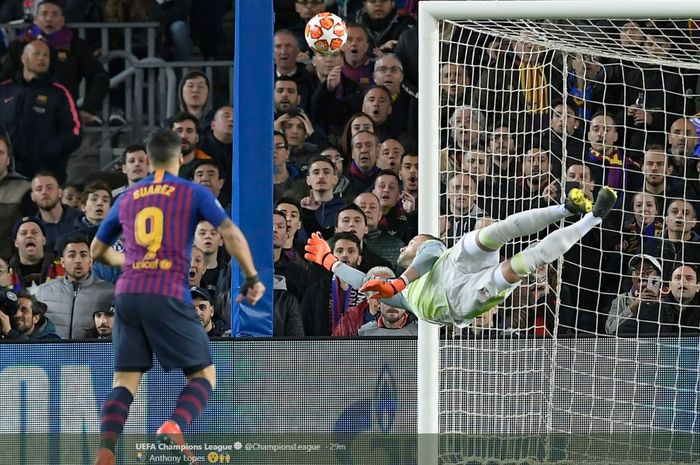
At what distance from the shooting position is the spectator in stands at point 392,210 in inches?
394

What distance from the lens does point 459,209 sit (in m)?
9.05

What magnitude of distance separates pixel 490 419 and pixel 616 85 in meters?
2.68

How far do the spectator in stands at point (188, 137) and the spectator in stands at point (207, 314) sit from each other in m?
1.34

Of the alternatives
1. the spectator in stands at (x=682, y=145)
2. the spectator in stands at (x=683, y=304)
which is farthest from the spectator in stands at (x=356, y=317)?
the spectator in stands at (x=682, y=145)

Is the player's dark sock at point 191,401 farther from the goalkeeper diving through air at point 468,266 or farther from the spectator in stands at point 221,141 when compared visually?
the spectator in stands at point 221,141

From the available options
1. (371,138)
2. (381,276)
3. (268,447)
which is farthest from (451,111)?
(268,447)

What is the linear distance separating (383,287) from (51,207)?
3.33 meters

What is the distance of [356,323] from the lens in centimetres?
928

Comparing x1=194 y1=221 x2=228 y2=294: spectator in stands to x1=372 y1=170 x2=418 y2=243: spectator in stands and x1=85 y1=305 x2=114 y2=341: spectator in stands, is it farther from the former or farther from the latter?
x1=372 y1=170 x2=418 y2=243: spectator in stands

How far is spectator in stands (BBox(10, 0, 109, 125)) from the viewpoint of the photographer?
11.4 metres

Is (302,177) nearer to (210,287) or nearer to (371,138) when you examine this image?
(371,138)

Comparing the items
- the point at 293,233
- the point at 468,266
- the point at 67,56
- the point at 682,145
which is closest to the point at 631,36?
the point at 682,145

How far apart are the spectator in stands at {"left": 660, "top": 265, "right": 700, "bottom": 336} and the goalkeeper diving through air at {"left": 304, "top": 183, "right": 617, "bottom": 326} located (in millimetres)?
1500

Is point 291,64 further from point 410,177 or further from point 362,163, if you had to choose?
point 410,177
